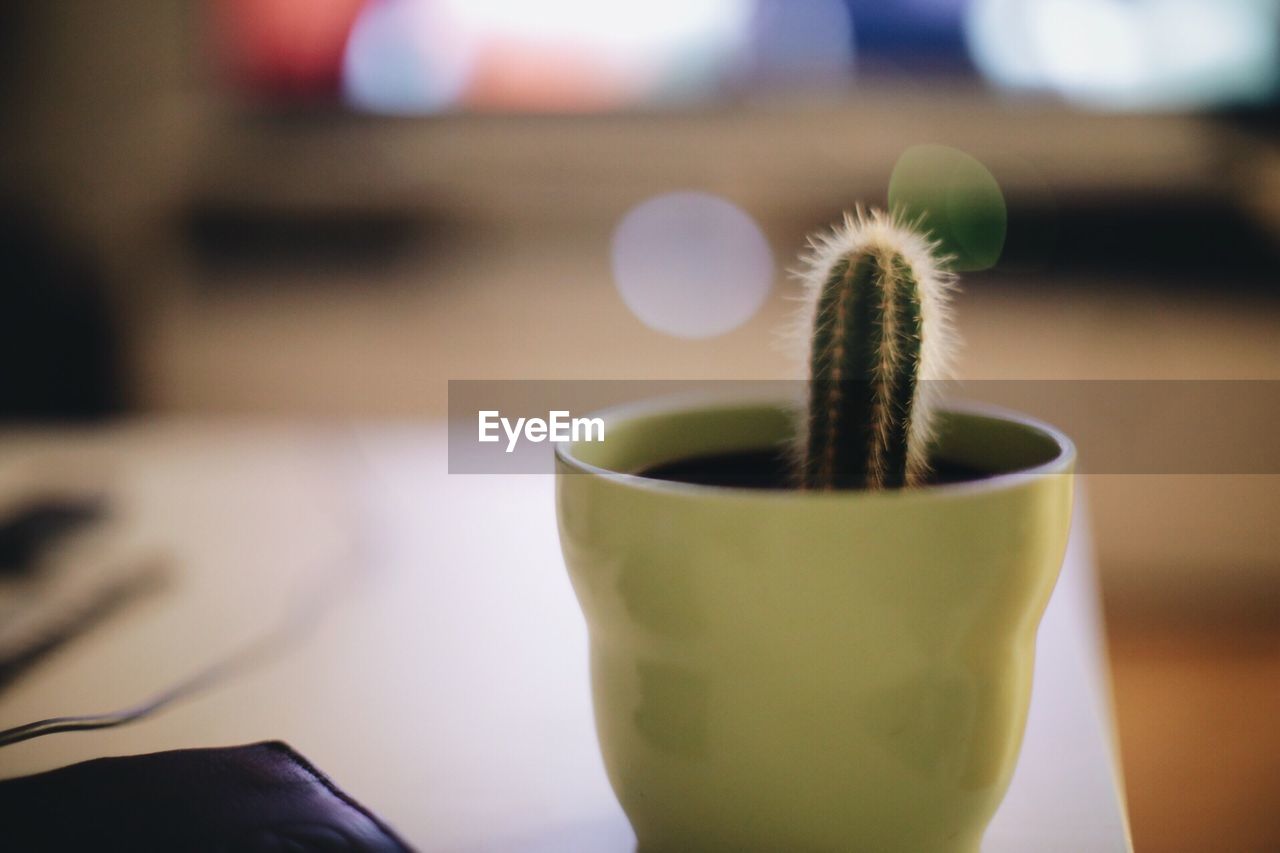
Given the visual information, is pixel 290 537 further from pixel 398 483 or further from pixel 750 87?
pixel 750 87

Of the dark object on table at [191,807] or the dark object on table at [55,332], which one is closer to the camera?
the dark object on table at [191,807]

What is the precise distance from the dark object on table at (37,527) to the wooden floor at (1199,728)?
3.06 feet

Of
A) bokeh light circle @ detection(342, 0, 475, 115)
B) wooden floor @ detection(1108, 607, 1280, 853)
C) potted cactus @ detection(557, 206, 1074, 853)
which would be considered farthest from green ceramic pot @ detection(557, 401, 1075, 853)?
bokeh light circle @ detection(342, 0, 475, 115)

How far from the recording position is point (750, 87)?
1.25 metres

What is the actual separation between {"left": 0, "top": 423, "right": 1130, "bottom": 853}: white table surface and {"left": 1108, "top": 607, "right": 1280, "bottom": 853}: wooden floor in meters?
0.66

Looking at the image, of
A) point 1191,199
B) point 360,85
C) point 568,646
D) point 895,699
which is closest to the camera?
point 895,699

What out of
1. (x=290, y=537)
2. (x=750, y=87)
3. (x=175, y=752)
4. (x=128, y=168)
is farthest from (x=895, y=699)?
(x=128, y=168)

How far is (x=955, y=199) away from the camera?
123 centimetres

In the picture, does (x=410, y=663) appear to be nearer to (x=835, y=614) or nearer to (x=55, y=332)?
(x=835, y=614)

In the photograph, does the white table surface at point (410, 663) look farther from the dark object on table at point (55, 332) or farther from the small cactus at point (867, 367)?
the dark object on table at point (55, 332)

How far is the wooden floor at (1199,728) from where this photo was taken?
96 cm

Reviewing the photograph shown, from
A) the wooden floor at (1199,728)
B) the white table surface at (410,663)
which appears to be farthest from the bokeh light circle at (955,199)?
the white table surface at (410,663)

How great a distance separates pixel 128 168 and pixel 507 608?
3.88ft

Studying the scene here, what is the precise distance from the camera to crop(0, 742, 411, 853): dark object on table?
226 millimetres
